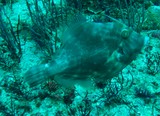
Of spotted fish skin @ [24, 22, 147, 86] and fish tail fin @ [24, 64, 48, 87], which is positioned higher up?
spotted fish skin @ [24, 22, 147, 86]

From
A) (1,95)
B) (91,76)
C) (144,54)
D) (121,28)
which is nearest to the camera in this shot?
(121,28)

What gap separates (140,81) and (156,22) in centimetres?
200

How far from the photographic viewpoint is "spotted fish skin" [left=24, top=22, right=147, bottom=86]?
267 cm

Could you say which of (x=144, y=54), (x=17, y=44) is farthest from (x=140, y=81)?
(x=17, y=44)

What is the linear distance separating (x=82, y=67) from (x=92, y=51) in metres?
0.21

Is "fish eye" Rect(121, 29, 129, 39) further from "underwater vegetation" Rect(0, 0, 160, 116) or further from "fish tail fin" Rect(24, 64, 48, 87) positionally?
"fish tail fin" Rect(24, 64, 48, 87)

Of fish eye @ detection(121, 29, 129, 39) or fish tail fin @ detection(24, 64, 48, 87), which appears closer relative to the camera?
fish eye @ detection(121, 29, 129, 39)

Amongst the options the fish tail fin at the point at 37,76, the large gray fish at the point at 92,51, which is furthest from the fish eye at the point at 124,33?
the fish tail fin at the point at 37,76

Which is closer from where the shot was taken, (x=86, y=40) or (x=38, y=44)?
(x=86, y=40)

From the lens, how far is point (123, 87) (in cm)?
397

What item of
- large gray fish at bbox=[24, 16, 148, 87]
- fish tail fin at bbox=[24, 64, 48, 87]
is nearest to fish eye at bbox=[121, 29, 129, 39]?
large gray fish at bbox=[24, 16, 148, 87]

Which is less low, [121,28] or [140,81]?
[121,28]

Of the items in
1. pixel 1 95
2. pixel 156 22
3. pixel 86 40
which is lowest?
pixel 1 95

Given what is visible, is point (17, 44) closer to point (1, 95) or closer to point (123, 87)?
point (1, 95)
